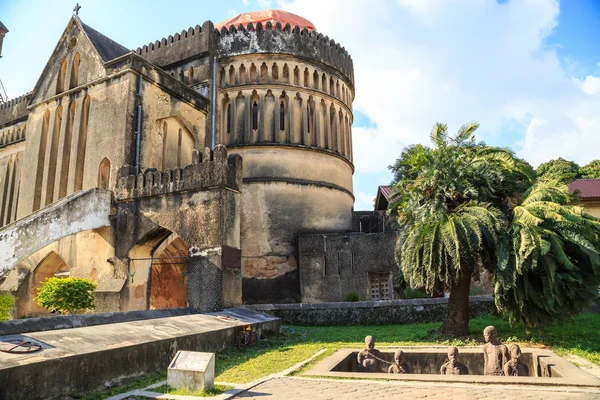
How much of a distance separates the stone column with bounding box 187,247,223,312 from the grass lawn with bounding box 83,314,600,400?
1679mm

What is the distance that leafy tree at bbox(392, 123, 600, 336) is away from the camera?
34.0 feet

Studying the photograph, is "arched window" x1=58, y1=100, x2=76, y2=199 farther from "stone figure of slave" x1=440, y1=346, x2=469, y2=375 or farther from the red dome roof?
"stone figure of slave" x1=440, y1=346, x2=469, y2=375

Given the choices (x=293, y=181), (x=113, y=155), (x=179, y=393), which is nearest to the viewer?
(x=179, y=393)

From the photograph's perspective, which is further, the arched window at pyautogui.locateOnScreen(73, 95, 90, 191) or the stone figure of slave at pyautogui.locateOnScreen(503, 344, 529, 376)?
the arched window at pyautogui.locateOnScreen(73, 95, 90, 191)

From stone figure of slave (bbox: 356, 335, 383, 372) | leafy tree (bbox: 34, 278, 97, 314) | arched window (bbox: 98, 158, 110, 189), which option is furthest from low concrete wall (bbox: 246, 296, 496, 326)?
stone figure of slave (bbox: 356, 335, 383, 372)

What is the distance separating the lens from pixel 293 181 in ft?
70.4

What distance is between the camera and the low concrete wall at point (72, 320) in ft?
24.9

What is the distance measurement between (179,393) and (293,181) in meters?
15.6

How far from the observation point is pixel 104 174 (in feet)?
48.9

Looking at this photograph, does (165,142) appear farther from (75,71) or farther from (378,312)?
(378,312)

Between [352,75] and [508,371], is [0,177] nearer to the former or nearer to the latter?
[352,75]

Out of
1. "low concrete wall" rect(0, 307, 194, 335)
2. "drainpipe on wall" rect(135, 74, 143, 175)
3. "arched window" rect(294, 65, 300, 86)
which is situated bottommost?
"low concrete wall" rect(0, 307, 194, 335)

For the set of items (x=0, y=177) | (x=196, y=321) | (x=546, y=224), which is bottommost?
(x=196, y=321)

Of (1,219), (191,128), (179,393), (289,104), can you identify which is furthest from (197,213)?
(1,219)
